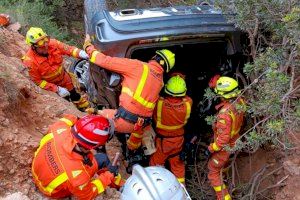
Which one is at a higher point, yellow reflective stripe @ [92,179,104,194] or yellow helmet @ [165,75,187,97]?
yellow helmet @ [165,75,187,97]

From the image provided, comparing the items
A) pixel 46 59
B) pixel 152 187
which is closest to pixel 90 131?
pixel 152 187

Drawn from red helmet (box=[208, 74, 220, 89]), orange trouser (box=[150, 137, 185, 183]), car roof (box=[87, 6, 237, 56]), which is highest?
car roof (box=[87, 6, 237, 56])

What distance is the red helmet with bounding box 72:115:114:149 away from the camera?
3594 mm

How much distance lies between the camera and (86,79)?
651cm

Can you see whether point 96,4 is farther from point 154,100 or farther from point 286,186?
point 286,186

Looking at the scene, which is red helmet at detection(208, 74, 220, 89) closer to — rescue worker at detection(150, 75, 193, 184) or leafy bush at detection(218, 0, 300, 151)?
rescue worker at detection(150, 75, 193, 184)

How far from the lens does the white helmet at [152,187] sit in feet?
11.1

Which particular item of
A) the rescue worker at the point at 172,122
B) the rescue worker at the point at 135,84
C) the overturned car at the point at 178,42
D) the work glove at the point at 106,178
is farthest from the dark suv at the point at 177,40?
the work glove at the point at 106,178

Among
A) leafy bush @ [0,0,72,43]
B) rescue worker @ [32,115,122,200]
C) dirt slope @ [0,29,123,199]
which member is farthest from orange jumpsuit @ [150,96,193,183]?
leafy bush @ [0,0,72,43]

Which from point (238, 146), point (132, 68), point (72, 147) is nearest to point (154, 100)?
point (132, 68)

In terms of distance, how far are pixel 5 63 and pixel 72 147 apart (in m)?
1.92

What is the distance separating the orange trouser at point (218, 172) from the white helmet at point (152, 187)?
195 cm

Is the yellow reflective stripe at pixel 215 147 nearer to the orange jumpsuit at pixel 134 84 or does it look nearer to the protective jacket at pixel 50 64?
the orange jumpsuit at pixel 134 84

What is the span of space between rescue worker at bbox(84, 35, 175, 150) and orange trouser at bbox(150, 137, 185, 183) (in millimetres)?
850
